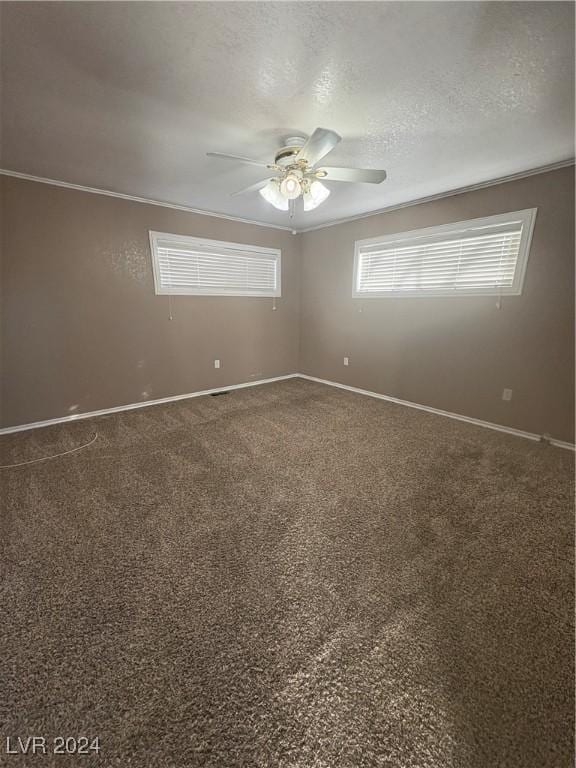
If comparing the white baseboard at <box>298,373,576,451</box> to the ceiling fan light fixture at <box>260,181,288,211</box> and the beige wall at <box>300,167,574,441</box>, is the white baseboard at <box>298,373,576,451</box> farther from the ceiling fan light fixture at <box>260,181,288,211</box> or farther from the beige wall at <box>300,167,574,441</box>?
the ceiling fan light fixture at <box>260,181,288,211</box>

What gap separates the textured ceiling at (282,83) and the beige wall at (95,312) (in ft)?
1.67

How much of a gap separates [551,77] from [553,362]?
6.99 feet

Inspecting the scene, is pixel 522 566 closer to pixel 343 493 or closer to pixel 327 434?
pixel 343 493

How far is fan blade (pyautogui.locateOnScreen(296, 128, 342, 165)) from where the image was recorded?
162 centimetres

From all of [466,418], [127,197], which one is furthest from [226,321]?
[466,418]

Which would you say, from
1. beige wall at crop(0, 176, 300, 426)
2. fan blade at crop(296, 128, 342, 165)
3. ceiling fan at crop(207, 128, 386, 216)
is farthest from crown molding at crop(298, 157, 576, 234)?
fan blade at crop(296, 128, 342, 165)

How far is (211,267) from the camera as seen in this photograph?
13.7 feet

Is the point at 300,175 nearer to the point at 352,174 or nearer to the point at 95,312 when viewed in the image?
the point at 352,174

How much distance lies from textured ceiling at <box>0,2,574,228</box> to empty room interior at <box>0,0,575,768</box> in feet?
0.05

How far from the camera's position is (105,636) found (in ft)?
3.97

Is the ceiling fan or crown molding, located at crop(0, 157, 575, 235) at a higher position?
crown molding, located at crop(0, 157, 575, 235)

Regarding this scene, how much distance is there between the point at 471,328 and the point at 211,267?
328cm

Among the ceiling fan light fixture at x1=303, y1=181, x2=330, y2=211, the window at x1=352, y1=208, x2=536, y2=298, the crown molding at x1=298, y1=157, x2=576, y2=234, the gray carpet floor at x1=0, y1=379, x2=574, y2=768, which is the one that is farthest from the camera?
the window at x1=352, y1=208, x2=536, y2=298

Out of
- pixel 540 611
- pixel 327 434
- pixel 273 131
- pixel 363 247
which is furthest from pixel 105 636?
pixel 363 247
